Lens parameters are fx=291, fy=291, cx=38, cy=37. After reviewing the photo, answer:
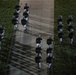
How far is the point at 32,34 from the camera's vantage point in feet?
77.4

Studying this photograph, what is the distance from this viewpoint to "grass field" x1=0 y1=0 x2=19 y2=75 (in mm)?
21281

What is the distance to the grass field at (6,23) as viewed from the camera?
21.3 metres

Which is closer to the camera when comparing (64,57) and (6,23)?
(64,57)

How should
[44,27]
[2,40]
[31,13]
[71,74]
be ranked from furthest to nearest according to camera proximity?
[31,13], [44,27], [2,40], [71,74]

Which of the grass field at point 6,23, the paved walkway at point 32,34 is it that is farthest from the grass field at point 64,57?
the grass field at point 6,23

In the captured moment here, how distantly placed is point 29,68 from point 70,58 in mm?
3084

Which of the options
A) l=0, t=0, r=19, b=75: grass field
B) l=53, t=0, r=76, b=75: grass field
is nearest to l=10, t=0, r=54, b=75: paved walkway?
l=0, t=0, r=19, b=75: grass field

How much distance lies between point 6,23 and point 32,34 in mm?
2691

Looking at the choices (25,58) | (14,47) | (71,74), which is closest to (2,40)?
(14,47)

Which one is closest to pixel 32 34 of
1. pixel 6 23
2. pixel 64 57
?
pixel 6 23

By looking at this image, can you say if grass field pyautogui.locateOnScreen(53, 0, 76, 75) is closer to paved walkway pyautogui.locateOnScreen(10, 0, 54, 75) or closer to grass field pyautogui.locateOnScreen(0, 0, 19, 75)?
paved walkway pyautogui.locateOnScreen(10, 0, 54, 75)

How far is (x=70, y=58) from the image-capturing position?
68.8 ft

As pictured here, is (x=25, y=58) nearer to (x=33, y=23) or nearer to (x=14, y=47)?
(x=14, y=47)

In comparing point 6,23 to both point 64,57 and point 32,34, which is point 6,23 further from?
point 64,57
